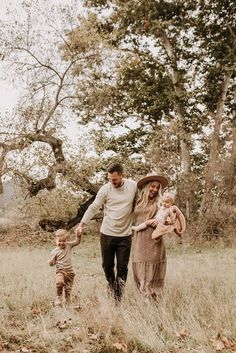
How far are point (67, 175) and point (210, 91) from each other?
722 centimetres

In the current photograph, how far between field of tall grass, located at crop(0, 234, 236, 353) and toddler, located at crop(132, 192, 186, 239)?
0.92 meters

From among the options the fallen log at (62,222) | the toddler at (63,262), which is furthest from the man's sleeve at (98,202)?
the fallen log at (62,222)

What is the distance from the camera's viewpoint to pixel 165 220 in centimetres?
707

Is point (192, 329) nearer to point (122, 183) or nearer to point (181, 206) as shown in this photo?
point (122, 183)

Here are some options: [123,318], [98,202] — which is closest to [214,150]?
[98,202]

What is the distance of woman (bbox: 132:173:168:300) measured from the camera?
721 centimetres

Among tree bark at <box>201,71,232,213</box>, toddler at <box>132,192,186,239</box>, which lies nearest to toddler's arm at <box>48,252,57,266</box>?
toddler at <box>132,192,186,239</box>

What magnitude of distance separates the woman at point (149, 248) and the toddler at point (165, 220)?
129 millimetres

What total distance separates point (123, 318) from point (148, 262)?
3.50 ft

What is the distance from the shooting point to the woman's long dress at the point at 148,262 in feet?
23.6

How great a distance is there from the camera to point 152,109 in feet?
72.0

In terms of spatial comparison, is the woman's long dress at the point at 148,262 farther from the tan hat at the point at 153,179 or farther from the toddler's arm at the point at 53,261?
the toddler's arm at the point at 53,261

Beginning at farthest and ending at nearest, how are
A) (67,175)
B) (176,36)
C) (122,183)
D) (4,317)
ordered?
1. (176,36)
2. (67,175)
3. (122,183)
4. (4,317)

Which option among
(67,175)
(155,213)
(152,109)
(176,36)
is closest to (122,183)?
(155,213)
